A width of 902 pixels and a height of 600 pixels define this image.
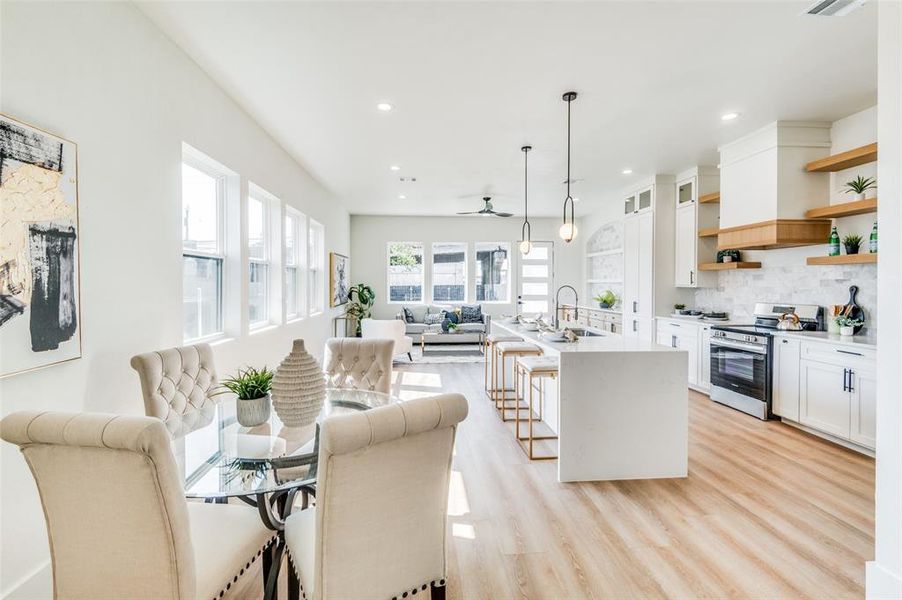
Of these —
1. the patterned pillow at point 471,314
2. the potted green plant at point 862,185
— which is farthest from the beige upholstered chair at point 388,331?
the potted green plant at point 862,185

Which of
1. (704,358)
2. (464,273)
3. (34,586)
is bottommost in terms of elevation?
(34,586)

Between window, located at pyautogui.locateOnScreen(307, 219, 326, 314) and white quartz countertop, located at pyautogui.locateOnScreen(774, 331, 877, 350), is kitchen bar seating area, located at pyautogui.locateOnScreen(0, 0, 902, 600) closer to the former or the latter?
white quartz countertop, located at pyautogui.locateOnScreen(774, 331, 877, 350)

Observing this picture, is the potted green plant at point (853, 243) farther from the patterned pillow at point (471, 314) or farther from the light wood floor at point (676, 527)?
the patterned pillow at point (471, 314)

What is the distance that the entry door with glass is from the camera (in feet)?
31.7

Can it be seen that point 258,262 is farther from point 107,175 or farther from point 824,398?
point 824,398

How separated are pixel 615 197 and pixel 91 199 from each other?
7194 mm

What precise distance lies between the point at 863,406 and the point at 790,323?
1069 millimetres

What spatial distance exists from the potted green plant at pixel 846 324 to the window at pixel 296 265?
556 centimetres

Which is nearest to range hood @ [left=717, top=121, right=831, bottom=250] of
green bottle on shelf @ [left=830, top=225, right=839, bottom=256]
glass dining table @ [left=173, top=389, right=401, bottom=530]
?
green bottle on shelf @ [left=830, top=225, right=839, bottom=256]

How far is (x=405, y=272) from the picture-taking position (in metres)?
9.58

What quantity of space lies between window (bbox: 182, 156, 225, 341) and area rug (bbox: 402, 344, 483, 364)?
13.9ft

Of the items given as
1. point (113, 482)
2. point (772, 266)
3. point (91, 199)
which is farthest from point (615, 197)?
point (113, 482)

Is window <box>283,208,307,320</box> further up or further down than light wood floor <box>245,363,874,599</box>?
further up

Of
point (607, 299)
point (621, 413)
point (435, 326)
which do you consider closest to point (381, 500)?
point (621, 413)
